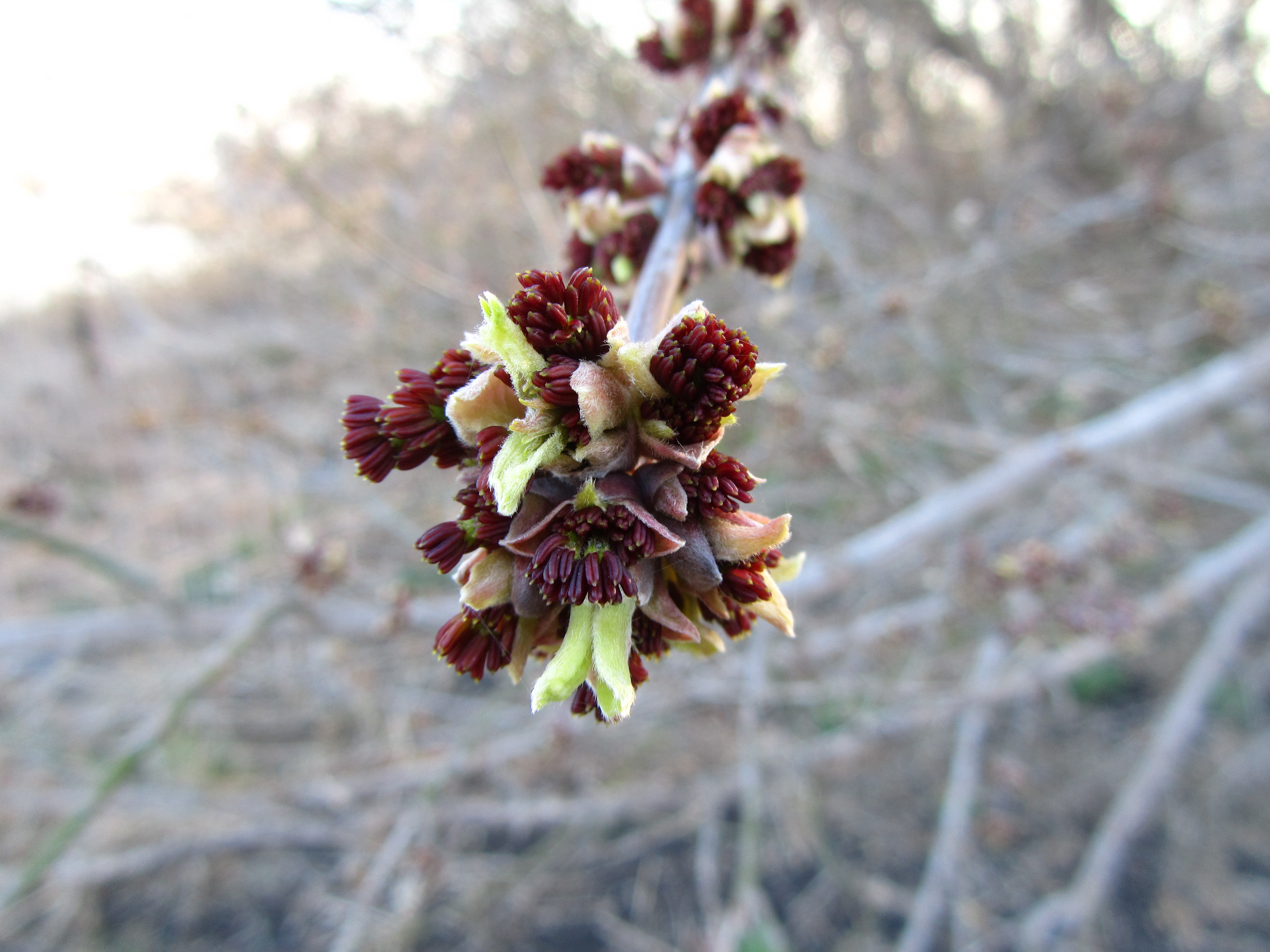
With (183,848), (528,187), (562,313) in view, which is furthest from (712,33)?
(183,848)

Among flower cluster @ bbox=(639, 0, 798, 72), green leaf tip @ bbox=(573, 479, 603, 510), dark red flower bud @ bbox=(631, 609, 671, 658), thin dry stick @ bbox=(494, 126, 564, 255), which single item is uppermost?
thin dry stick @ bbox=(494, 126, 564, 255)

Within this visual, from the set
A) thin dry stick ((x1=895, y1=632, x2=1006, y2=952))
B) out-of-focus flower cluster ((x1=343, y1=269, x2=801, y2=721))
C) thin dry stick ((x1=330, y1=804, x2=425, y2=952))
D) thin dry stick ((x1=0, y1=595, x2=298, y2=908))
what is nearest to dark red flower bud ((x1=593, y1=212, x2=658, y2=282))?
out-of-focus flower cluster ((x1=343, y1=269, x2=801, y2=721))

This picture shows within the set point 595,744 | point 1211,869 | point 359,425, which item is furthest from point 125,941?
point 1211,869

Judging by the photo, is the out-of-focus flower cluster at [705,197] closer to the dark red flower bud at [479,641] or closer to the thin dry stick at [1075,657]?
the dark red flower bud at [479,641]

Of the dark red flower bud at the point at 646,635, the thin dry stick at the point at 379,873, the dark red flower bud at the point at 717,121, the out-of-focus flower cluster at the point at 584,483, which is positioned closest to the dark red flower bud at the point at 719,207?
the dark red flower bud at the point at 717,121

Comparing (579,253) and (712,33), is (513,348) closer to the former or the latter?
(579,253)

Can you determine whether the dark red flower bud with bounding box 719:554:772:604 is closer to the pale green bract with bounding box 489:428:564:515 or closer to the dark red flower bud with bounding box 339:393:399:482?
the pale green bract with bounding box 489:428:564:515

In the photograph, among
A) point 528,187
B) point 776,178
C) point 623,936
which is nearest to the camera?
point 776,178
